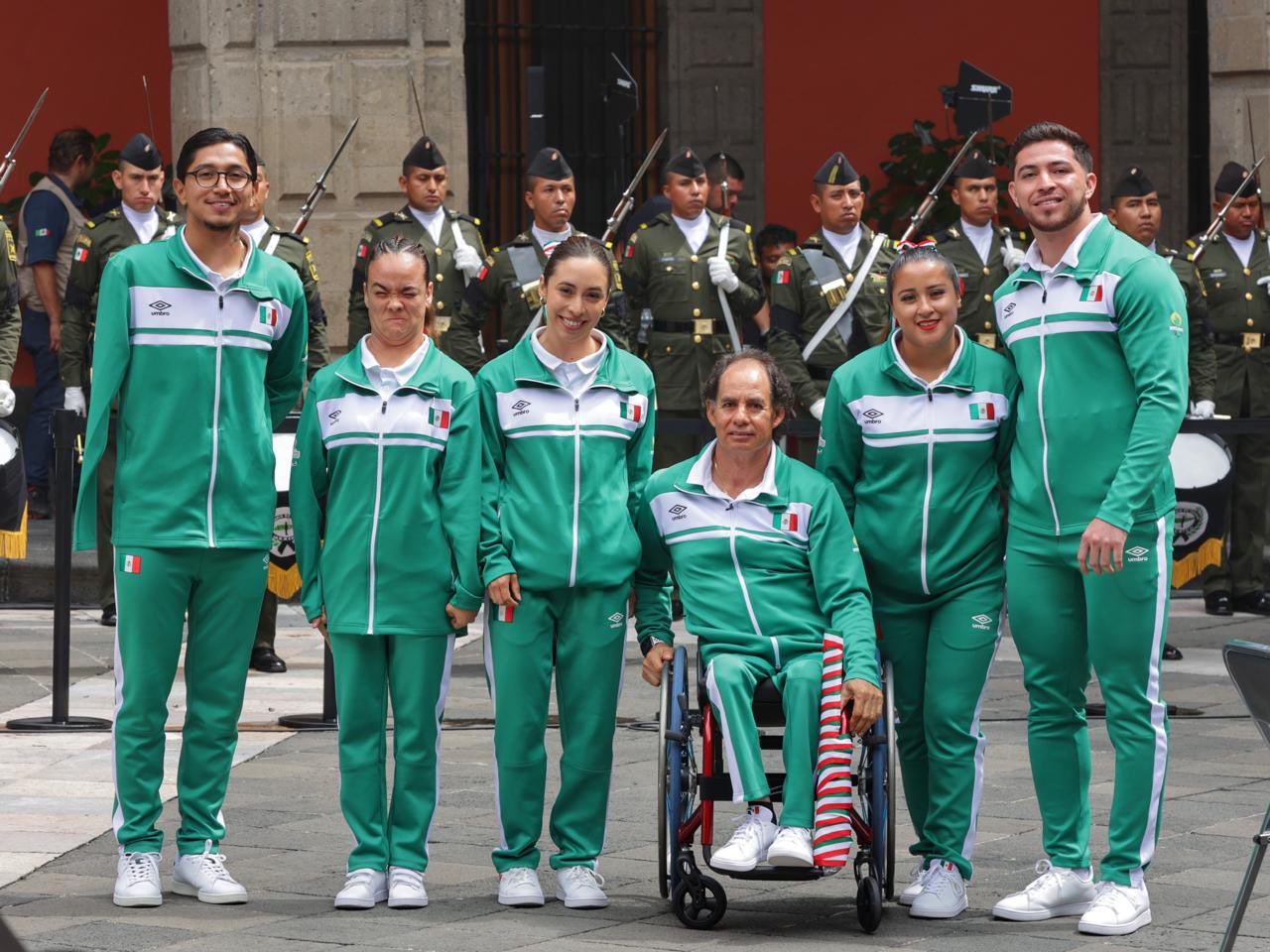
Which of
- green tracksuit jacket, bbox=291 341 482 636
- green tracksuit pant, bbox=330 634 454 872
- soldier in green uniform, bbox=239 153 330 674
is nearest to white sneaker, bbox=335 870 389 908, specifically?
green tracksuit pant, bbox=330 634 454 872

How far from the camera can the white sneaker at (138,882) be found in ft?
20.0

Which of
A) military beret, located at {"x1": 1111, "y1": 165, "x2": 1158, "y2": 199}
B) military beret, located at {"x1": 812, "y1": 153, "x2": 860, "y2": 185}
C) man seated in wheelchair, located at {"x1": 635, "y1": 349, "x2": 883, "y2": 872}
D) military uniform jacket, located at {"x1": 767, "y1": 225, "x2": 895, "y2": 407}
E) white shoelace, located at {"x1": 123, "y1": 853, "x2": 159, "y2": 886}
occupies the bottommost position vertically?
white shoelace, located at {"x1": 123, "y1": 853, "x2": 159, "y2": 886}

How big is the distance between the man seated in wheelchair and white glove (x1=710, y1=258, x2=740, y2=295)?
517cm

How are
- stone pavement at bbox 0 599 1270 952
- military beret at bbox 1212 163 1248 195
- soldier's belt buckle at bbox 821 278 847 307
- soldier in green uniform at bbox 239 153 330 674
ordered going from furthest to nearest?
military beret at bbox 1212 163 1248 195, soldier's belt buckle at bbox 821 278 847 307, soldier in green uniform at bbox 239 153 330 674, stone pavement at bbox 0 599 1270 952

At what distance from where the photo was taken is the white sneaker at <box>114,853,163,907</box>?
6102 mm

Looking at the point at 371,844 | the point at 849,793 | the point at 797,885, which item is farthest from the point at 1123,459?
the point at 371,844

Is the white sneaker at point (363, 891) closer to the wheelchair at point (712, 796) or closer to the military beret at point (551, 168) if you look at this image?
the wheelchair at point (712, 796)

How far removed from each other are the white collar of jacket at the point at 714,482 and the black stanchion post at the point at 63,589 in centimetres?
320

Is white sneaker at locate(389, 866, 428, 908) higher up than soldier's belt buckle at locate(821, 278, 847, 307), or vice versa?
soldier's belt buckle at locate(821, 278, 847, 307)

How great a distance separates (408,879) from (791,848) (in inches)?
39.5

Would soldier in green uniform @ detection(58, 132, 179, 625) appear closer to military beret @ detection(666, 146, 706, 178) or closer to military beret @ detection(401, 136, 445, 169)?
military beret @ detection(401, 136, 445, 169)

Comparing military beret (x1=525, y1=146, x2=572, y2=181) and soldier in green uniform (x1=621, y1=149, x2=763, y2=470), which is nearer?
military beret (x1=525, y1=146, x2=572, y2=181)

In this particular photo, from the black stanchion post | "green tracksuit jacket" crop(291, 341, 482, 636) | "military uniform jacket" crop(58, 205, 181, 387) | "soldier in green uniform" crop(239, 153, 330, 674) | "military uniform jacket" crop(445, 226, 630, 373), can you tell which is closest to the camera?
"green tracksuit jacket" crop(291, 341, 482, 636)

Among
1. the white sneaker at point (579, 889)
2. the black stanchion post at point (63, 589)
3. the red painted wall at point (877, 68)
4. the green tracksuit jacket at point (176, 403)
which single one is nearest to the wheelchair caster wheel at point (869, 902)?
the white sneaker at point (579, 889)
